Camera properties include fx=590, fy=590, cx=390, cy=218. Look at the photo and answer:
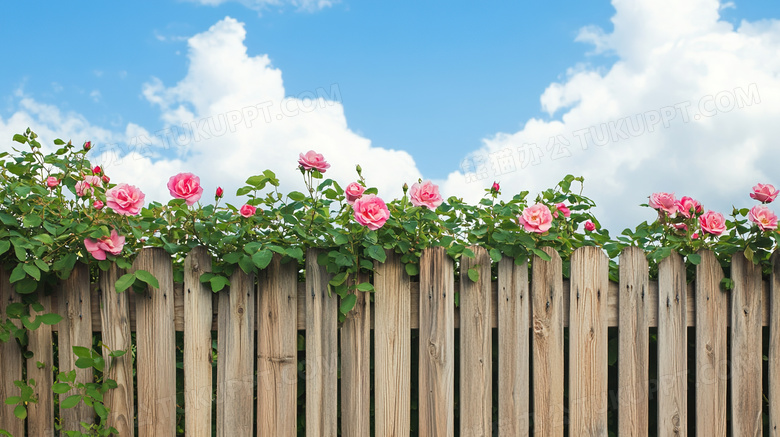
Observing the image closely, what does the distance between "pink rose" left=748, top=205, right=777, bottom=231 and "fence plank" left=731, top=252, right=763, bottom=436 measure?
0.69 ft

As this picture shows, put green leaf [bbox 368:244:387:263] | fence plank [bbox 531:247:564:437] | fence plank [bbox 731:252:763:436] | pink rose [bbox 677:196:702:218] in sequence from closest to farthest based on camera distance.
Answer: green leaf [bbox 368:244:387:263] < fence plank [bbox 531:247:564:437] < pink rose [bbox 677:196:702:218] < fence plank [bbox 731:252:763:436]

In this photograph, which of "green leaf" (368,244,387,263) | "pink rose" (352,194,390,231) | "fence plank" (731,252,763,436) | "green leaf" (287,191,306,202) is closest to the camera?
"pink rose" (352,194,390,231)

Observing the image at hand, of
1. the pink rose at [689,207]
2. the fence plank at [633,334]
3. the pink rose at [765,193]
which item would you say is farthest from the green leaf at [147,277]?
the pink rose at [765,193]

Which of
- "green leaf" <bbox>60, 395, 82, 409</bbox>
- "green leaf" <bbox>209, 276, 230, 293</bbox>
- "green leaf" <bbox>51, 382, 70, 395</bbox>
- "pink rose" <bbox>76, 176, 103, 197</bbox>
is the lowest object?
"green leaf" <bbox>60, 395, 82, 409</bbox>

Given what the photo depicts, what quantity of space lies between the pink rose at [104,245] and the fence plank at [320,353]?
2.69 feet

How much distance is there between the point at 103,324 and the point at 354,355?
46.0 inches

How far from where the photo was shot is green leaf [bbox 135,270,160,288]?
2.58 meters

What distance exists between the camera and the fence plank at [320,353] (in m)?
2.71

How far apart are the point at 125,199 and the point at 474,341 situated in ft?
5.47

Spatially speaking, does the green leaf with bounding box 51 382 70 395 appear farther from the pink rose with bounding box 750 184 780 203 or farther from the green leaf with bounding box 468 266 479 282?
the pink rose with bounding box 750 184 780 203

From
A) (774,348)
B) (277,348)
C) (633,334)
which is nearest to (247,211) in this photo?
(277,348)

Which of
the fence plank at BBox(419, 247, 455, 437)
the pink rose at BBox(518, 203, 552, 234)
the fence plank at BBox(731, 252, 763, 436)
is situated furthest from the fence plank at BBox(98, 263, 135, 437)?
the fence plank at BBox(731, 252, 763, 436)

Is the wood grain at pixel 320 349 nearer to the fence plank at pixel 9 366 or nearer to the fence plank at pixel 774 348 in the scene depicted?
the fence plank at pixel 9 366

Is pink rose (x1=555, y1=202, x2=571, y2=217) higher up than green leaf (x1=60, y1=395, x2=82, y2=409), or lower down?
higher up
